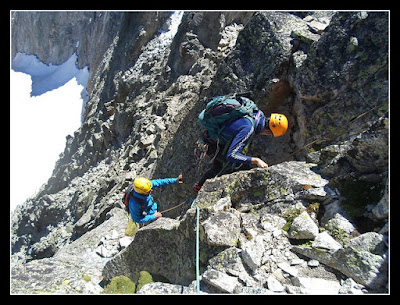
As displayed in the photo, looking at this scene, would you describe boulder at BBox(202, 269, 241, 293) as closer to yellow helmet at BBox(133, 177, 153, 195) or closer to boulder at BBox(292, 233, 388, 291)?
boulder at BBox(292, 233, 388, 291)

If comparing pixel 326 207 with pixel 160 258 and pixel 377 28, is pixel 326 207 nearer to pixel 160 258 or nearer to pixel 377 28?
pixel 160 258

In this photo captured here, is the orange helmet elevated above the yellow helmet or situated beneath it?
elevated above

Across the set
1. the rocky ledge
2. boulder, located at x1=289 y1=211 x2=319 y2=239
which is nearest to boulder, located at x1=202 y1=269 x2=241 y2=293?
the rocky ledge

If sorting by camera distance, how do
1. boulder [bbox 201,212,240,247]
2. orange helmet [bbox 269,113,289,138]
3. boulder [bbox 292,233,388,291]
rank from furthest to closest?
orange helmet [bbox 269,113,289,138] < boulder [bbox 201,212,240,247] < boulder [bbox 292,233,388,291]

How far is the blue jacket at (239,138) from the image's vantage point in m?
7.12

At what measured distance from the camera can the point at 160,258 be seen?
6809mm

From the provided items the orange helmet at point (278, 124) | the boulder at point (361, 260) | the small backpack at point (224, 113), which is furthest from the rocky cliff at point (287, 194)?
the small backpack at point (224, 113)

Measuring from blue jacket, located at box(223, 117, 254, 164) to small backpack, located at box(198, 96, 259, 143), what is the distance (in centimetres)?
16

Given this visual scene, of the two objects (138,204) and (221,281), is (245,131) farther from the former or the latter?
(138,204)

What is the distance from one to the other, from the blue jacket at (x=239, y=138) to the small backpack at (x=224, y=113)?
157 mm

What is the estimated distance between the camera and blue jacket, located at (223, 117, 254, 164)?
23.3 feet

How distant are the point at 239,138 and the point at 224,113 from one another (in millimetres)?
780
